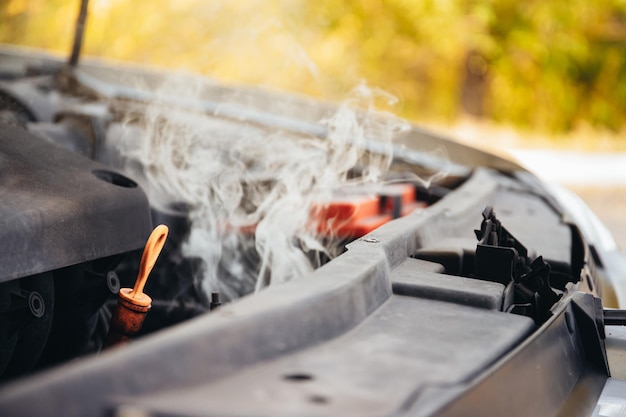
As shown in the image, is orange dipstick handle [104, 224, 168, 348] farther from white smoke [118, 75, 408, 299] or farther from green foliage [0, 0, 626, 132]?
green foliage [0, 0, 626, 132]

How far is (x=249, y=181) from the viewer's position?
7.20 feet

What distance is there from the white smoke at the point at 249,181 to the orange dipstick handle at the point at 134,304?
2.17 ft

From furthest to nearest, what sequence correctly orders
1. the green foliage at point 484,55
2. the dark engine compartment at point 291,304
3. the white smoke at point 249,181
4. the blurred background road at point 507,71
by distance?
the green foliage at point 484,55 → the blurred background road at point 507,71 → the white smoke at point 249,181 → the dark engine compartment at point 291,304

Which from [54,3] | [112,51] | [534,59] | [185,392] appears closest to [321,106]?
[54,3]

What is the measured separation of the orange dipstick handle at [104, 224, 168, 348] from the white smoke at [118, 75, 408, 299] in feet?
2.17

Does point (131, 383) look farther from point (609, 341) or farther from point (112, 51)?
point (112, 51)

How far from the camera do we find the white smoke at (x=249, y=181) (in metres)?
2.09

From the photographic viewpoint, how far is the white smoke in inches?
82.1

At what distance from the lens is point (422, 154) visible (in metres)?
2.65

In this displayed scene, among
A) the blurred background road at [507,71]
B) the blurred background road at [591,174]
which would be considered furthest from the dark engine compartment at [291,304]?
the blurred background road at [591,174]

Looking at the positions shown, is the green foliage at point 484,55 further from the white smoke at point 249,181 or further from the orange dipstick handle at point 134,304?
the orange dipstick handle at point 134,304

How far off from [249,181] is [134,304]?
87 cm

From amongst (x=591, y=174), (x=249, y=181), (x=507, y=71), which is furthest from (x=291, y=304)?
(x=507, y=71)

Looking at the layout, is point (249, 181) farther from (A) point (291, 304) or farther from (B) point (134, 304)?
(A) point (291, 304)
